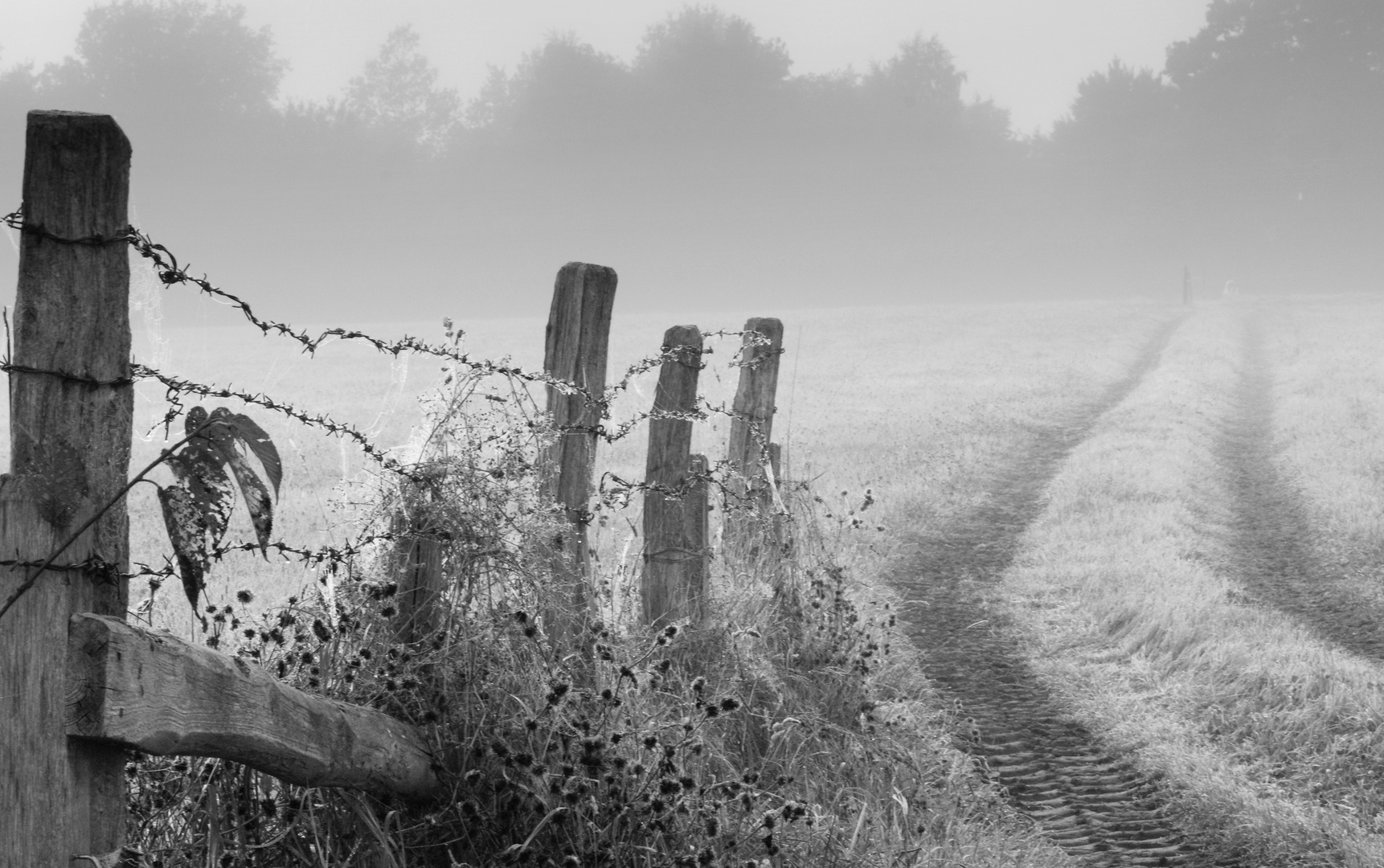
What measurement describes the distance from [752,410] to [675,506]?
2353 mm

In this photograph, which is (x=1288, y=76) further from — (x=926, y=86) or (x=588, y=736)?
(x=588, y=736)

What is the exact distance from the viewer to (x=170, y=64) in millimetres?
96875

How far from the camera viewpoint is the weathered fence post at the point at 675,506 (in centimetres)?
554

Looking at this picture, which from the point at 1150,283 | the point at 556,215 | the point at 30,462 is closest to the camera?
the point at 30,462

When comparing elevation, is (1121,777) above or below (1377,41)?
below

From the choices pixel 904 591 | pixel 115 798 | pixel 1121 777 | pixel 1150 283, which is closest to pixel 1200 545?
pixel 904 591

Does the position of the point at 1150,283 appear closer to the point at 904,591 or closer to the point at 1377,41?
the point at 1377,41

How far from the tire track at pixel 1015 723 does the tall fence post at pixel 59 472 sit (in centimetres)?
445

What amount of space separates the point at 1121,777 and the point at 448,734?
166 inches

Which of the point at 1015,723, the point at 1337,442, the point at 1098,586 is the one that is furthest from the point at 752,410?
the point at 1337,442

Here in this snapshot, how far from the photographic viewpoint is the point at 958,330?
4666 cm

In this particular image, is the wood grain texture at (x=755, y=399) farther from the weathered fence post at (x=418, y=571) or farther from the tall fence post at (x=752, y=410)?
the weathered fence post at (x=418, y=571)

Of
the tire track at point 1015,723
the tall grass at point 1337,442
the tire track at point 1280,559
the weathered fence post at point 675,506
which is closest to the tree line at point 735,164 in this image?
the tall grass at point 1337,442

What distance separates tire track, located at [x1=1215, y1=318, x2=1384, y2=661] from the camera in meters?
8.69
